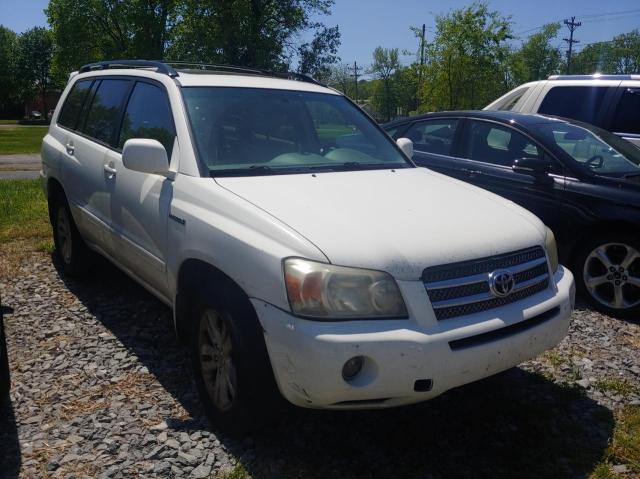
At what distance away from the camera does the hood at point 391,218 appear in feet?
8.48

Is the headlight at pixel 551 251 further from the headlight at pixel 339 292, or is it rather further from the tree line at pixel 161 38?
the tree line at pixel 161 38

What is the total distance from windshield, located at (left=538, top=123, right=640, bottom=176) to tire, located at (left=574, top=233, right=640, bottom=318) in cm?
71

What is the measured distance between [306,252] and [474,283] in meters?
0.78

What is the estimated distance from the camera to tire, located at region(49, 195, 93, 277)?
17.0ft

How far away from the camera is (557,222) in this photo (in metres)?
5.21

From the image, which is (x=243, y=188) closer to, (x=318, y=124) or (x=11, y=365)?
(x=318, y=124)

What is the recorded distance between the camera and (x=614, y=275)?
192 inches

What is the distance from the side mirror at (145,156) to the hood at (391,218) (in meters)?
0.38

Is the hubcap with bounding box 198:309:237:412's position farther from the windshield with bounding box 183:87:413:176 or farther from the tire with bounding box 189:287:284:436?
Result: the windshield with bounding box 183:87:413:176

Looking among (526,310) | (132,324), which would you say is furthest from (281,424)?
(132,324)

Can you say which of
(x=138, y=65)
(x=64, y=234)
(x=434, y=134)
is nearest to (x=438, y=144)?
(x=434, y=134)

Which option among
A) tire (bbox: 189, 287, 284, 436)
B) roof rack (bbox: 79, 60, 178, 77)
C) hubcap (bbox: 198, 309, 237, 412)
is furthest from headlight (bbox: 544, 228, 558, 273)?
roof rack (bbox: 79, 60, 178, 77)

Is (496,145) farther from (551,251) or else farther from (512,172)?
(551,251)

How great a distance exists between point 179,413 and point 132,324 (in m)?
1.40
